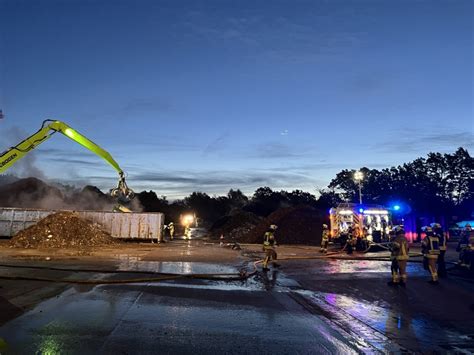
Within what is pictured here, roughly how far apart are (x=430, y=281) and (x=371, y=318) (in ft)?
17.4

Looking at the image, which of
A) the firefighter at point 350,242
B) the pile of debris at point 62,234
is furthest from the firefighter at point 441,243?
the pile of debris at point 62,234

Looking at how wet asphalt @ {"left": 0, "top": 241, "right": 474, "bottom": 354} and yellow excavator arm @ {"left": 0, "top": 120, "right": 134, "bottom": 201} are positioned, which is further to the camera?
yellow excavator arm @ {"left": 0, "top": 120, "right": 134, "bottom": 201}

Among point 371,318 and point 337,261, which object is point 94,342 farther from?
point 337,261

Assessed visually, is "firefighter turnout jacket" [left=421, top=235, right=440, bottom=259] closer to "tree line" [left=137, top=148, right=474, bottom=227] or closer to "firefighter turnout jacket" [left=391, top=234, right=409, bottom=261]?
"firefighter turnout jacket" [left=391, top=234, right=409, bottom=261]

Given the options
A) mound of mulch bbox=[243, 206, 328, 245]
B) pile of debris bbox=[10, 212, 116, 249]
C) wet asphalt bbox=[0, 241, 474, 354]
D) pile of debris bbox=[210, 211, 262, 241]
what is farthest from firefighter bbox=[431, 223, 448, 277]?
pile of debris bbox=[210, 211, 262, 241]

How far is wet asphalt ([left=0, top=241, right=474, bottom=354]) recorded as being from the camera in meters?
5.81

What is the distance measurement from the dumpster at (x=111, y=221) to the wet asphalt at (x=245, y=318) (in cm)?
1708

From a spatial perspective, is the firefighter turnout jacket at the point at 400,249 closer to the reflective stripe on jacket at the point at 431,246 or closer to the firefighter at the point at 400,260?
the firefighter at the point at 400,260

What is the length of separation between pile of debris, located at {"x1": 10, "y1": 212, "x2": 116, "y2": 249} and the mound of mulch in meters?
14.9

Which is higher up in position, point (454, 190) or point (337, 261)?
point (454, 190)

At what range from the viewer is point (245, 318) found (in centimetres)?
742

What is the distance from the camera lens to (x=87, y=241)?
25266 mm

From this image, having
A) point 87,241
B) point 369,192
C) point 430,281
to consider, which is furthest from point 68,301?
point 369,192

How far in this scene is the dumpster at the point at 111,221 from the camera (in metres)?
28.3
